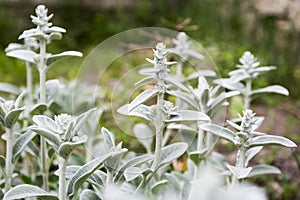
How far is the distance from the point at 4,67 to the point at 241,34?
1.66 metres

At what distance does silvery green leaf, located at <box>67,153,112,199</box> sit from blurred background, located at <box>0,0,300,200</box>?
112 cm

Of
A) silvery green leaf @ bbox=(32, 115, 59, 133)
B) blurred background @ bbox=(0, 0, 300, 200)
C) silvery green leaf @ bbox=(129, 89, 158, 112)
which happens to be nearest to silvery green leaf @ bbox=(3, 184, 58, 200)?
silvery green leaf @ bbox=(32, 115, 59, 133)

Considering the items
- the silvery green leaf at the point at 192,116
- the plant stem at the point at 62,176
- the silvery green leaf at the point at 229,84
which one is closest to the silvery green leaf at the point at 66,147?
the plant stem at the point at 62,176

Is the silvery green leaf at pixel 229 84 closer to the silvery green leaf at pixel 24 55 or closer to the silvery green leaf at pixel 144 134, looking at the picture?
the silvery green leaf at pixel 144 134

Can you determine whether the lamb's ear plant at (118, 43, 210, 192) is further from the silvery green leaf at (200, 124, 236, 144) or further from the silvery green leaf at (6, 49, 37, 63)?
the silvery green leaf at (6, 49, 37, 63)

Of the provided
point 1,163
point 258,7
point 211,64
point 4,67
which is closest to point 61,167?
point 1,163

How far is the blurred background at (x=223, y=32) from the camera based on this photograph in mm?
2811

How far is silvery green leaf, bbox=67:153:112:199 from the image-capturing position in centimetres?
105

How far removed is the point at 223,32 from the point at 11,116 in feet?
9.82

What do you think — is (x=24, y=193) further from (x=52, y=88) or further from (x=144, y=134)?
(x=144, y=134)

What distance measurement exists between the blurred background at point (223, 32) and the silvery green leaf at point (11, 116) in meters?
1.02

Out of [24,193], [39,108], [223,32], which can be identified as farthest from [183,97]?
[223,32]

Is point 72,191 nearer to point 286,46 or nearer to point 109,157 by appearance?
point 109,157

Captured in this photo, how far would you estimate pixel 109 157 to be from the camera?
1070mm
